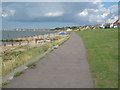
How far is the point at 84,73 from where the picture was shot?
9.06 metres

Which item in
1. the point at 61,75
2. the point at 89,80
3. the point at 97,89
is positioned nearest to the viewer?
the point at 97,89

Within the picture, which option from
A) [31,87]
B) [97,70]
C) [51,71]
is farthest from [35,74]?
[97,70]

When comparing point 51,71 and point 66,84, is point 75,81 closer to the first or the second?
point 66,84

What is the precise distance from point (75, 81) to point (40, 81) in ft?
4.44

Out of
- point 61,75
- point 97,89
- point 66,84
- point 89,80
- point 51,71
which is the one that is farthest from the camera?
point 51,71

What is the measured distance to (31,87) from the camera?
6.98m

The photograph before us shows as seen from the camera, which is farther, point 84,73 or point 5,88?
point 84,73

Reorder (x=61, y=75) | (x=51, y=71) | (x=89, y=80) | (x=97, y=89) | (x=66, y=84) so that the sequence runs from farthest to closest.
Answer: (x=51, y=71)
(x=61, y=75)
(x=89, y=80)
(x=66, y=84)
(x=97, y=89)

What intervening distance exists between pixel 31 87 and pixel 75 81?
175cm

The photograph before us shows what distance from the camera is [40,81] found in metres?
7.74

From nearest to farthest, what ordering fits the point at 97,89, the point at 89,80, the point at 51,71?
1. the point at 97,89
2. the point at 89,80
3. the point at 51,71

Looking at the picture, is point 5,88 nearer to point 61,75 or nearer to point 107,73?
point 61,75

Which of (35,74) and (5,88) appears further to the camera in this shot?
(35,74)

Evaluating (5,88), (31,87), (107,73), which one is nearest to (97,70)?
(107,73)
